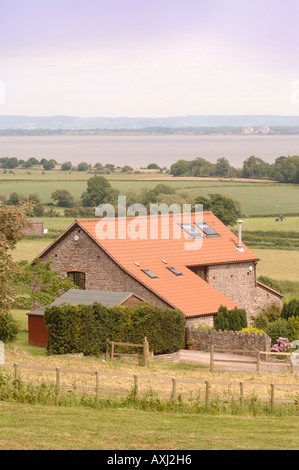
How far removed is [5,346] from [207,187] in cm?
14110

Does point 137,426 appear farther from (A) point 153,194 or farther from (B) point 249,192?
(B) point 249,192

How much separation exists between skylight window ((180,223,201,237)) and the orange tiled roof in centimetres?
41

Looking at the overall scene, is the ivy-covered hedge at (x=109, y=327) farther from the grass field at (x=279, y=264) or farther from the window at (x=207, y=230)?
the grass field at (x=279, y=264)

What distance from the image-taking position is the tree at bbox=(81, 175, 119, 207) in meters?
155

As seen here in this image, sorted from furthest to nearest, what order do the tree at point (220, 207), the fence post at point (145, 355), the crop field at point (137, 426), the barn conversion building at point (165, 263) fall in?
the tree at point (220, 207) < the barn conversion building at point (165, 263) < the fence post at point (145, 355) < the crop field at point (137, 426)

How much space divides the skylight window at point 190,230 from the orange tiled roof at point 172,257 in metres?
0.41

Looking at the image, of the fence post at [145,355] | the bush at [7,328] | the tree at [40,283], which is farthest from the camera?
the tree at [40,283]

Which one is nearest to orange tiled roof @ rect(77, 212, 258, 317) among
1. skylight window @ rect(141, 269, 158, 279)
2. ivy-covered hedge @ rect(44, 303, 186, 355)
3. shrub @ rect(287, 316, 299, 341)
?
skylight window @ rect(141, 269, 158, 279)

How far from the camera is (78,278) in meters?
50.3

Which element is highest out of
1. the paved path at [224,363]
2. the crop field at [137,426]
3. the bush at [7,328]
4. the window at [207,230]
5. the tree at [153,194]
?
the window at [207,230]

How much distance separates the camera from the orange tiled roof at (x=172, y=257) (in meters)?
47.3

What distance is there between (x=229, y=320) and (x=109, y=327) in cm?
761

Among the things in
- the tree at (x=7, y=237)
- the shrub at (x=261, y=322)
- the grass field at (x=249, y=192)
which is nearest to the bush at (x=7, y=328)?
the tree at (x=7, y=237)

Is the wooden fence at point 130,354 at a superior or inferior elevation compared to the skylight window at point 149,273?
inferior
